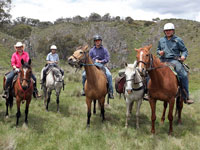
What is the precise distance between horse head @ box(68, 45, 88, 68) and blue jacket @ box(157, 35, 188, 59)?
292 centimetres

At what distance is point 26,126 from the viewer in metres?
6.18

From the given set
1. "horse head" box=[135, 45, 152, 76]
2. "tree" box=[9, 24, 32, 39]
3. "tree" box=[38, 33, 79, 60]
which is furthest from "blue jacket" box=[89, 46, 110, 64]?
"tree" box=[9, 24, 32, 39]

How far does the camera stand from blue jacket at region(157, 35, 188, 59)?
588 cm

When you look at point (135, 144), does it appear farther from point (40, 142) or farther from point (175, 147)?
point (40, 142)

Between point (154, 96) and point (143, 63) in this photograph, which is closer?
point (143, 63)

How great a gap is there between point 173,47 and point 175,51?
0.21 m

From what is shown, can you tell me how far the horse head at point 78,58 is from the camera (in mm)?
5137

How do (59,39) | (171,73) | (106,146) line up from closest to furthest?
(106,146)
(171,73)
(59,39)

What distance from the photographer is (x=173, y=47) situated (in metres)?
5.96

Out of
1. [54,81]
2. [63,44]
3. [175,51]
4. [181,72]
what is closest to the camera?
[181,72]

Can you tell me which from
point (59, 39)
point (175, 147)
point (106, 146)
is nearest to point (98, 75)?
point (106, 146)

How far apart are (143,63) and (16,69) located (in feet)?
15.5

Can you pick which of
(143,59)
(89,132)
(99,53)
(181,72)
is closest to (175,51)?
(181,72)

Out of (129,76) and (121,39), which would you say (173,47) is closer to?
(129,76)
